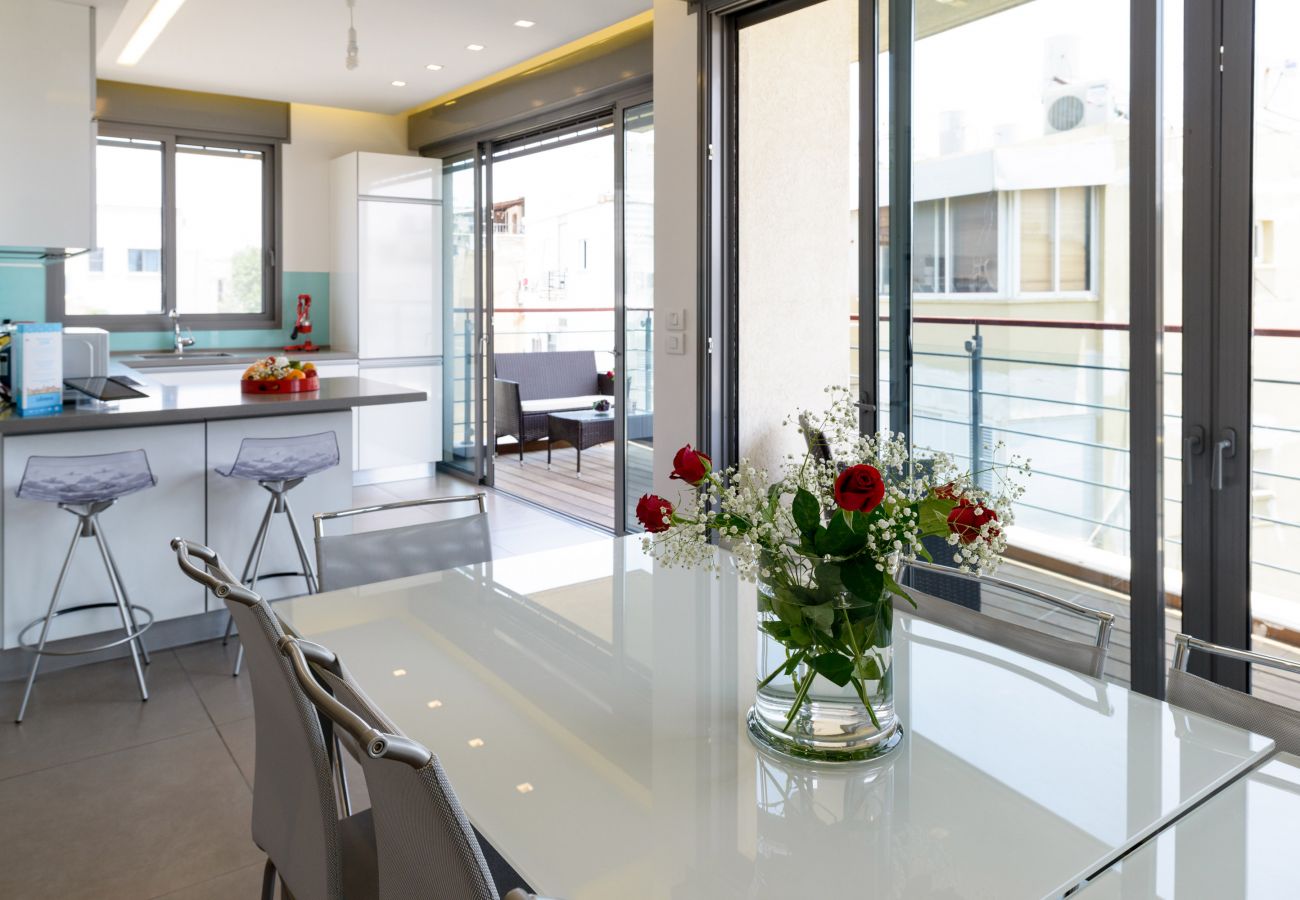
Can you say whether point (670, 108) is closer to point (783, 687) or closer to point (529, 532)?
point (529, 532)

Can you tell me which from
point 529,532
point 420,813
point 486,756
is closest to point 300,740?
point 486,756

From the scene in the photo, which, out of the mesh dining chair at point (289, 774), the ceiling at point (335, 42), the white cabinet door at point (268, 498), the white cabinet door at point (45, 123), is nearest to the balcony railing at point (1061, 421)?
the mesh dining chair at point (289, 774)

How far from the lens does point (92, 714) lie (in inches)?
131

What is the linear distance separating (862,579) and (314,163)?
6.95 m

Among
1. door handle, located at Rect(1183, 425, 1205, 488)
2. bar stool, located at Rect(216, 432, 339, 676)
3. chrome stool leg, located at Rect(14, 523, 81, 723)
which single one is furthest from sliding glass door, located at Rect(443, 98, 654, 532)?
door handle, located at Rect(1183, 425, 1205, 488)

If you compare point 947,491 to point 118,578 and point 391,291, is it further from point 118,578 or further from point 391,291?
point 391,291

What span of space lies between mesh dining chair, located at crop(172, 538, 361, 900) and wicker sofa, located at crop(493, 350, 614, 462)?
583 cm

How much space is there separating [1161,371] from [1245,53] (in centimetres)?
78

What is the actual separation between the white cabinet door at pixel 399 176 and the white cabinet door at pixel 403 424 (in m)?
1.21

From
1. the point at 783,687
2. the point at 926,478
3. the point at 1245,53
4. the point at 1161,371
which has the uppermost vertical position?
the point at 1245,53

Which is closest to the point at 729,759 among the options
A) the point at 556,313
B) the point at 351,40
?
the point at 351,40

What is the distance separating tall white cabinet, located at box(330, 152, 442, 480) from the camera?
7.02 metres

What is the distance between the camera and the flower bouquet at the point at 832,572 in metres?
1.30

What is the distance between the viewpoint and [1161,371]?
2.68 metres
